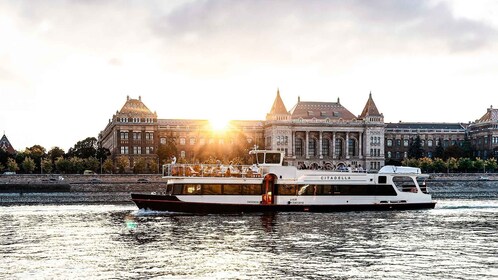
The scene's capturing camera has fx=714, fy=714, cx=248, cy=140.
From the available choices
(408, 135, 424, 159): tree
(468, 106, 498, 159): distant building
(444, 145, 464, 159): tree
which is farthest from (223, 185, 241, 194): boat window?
(468, 106, 498, 159): distant building

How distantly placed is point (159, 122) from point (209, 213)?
125m

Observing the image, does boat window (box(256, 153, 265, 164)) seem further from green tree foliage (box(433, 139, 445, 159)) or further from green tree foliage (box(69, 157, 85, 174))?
green tree foliage (box(433, 139, 445, 159))

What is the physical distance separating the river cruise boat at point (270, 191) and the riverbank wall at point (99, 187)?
32687 millimetres

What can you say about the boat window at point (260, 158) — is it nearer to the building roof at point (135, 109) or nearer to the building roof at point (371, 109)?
the building roof at point (135, 109)

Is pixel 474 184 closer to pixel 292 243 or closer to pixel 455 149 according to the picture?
pixel 455 149

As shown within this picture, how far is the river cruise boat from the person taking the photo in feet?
205

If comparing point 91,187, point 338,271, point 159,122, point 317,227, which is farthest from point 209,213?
point 159,122

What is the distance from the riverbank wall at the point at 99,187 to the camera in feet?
320

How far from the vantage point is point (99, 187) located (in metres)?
111

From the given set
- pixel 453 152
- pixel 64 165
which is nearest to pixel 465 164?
pixel 453 152

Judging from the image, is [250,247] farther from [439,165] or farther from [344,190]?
[439,165]

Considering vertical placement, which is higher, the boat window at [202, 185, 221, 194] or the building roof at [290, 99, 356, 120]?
the building roof at [290, 99, 356, 120]

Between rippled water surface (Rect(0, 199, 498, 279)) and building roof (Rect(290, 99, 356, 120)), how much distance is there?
132 meters

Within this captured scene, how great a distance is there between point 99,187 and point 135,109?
68041mm
